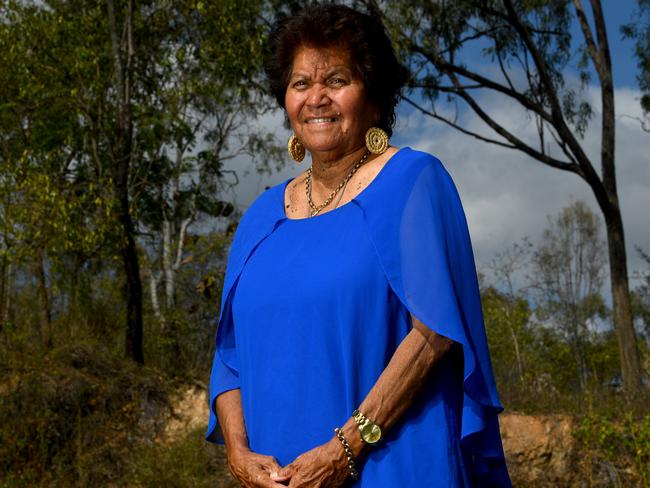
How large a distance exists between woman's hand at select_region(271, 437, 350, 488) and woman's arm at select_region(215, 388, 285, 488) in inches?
3.9

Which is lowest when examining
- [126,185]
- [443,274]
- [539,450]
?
[539,450]

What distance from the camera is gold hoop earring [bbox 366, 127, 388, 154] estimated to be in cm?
249

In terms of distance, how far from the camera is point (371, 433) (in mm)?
2180

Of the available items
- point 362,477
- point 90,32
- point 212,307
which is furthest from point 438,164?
point 212,307

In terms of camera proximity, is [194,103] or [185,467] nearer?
[185,467]

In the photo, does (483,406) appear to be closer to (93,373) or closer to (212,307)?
(93,373)

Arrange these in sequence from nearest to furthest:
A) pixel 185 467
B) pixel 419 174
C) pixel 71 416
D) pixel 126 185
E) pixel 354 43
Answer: pixel 419 174 < pixel 354 43 < pixel 185 467 < pixel 71 416 < pixel 126 185

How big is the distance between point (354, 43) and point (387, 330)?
83 cm

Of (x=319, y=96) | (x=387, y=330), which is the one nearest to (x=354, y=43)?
(x=319, y=96)

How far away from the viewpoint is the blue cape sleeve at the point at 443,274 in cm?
218

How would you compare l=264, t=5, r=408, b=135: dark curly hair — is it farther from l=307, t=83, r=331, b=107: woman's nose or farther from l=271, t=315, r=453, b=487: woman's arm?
l=271, t=315, r=453, b=487: woman's arm

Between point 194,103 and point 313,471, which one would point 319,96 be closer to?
point 313,471

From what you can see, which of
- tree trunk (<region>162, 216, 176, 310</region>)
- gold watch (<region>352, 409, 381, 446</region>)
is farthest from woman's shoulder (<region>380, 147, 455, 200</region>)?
tree trunk (<region>162, 216, 176, 310</region>)

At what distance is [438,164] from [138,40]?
1091 centimetres
